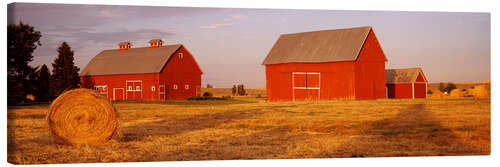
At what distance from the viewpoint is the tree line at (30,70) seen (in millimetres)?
9709

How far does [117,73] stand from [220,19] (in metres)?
6.56

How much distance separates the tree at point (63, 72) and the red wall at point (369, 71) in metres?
9.04

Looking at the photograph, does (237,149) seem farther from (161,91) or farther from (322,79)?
(161,91)

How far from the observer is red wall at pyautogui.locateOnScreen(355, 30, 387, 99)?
16.2 meters

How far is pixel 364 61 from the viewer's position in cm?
1664

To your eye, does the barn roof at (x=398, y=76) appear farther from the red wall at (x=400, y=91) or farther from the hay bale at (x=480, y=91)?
the hay bale at (x=480, y=91)

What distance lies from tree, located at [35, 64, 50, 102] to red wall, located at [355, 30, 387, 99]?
31.6ft

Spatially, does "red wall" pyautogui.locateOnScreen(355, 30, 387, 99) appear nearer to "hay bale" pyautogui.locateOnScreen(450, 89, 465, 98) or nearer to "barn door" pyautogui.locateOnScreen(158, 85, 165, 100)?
"hay bale" pyautogui.locateOnScreen(450, 89, 465, 98)

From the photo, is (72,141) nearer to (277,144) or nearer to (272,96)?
(277,144)

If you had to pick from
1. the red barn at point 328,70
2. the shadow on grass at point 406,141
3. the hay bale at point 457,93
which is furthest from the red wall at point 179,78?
the hay bale at point 457,93

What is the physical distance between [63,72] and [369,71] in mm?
9937

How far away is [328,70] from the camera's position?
16.5 meters

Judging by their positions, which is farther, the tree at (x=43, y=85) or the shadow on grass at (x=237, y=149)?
the tree at (x=43, y=85)

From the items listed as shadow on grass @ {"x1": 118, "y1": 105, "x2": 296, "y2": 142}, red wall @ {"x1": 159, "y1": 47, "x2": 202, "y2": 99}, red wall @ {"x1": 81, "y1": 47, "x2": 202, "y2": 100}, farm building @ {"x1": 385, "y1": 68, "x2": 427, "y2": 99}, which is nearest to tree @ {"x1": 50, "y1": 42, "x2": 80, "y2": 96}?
red wall @ {"x1": 81, "y1": 47, "x2": 202, "y2": 100}
